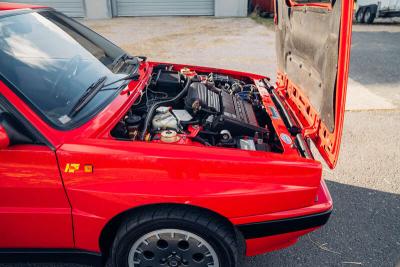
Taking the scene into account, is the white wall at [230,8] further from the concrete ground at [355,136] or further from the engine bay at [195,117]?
the engine bay at [195,117]

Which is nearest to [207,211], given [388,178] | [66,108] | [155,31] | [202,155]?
[202,155]

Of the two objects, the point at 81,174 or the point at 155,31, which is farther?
the point at 155,31

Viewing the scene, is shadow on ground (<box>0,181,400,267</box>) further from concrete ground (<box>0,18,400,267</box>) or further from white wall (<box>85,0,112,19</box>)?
white wall (<box>85,0,112,19</box>)

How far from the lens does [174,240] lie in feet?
6.26

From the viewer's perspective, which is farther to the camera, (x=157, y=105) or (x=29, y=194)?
(x=157, y=105)

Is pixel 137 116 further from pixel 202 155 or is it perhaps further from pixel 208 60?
pixel 208 60

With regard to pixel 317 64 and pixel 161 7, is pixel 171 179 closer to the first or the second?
pixel 317 64

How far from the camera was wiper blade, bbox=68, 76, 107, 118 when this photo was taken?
1.91 m

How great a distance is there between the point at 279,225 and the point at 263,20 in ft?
45.3

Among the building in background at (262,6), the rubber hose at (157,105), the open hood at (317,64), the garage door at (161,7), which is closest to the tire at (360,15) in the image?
the building in background at (262,6)

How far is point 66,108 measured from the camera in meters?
1.91

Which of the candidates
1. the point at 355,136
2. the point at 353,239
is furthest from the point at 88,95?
the point at 355,136

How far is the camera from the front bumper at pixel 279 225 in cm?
188

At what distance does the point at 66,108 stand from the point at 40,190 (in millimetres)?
474
